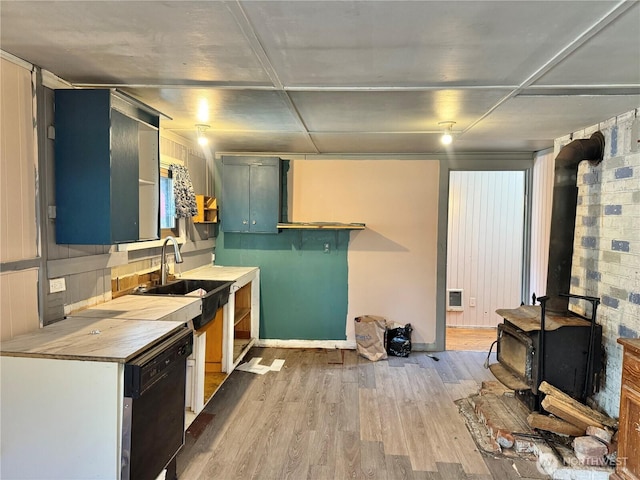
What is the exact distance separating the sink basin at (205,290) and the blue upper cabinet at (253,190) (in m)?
1.09

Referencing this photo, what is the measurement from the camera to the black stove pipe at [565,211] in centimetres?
296

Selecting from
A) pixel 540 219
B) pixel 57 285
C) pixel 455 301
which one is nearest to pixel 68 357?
pixel 57 285

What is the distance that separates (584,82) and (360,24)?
1.42 meters

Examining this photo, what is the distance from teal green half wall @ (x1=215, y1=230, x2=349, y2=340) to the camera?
184 inches

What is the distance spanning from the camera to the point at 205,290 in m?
3.43

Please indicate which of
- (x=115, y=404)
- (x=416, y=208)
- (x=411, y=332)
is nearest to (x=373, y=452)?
(x=115, y=404)

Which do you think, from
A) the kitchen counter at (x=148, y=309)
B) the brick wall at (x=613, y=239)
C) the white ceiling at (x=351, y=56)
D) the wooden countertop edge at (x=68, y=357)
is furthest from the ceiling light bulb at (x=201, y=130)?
the brick wall at (x=613, y=239)

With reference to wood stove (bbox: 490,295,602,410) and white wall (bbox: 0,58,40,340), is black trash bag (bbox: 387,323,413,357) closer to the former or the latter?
wood stove (bbox: 490,295,602,410)

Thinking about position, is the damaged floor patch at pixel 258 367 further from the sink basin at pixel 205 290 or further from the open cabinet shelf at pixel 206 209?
the open cabinet shelf at pixel 206 209

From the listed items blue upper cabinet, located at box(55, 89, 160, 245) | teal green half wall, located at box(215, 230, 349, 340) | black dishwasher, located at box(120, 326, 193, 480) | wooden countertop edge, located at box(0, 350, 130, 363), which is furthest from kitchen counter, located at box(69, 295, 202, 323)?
teal green half wall, located at box(215, 230, 349, 340)

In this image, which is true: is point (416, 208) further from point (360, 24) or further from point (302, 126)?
point (360, 24)

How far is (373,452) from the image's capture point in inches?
103

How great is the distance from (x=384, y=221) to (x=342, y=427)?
2.42 m

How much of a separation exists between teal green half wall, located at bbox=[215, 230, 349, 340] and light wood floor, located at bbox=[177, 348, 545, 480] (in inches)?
23.0
